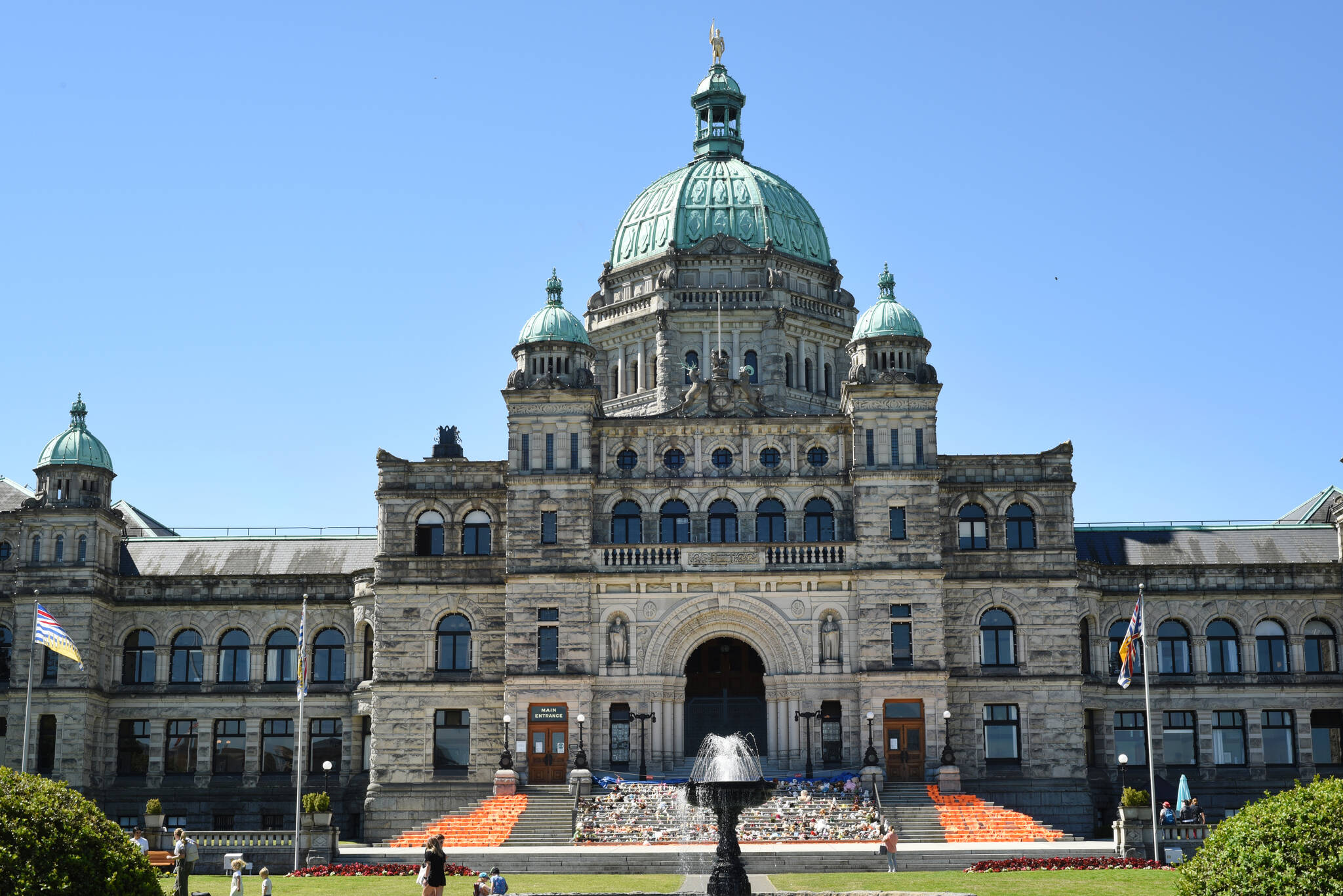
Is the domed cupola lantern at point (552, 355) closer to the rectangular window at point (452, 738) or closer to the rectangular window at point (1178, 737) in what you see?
the rectangular window at point (452, 738)

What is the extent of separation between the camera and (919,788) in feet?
212

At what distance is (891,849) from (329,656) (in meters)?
31.4

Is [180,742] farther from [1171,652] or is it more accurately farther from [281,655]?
[1171,652]

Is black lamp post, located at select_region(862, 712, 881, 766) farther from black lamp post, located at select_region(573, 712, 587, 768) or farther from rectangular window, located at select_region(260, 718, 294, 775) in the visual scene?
rectangular window, located at select_region(260, 718, 294, 775)

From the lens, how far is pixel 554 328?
69812 mm

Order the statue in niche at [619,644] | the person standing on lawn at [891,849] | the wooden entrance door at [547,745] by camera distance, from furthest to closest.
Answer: the statue in niche at [619,644] → the wooden entrance door at [547,745] → the person standing on lawn at [891,849]

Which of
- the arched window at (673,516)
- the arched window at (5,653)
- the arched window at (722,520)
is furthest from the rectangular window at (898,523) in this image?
the arched window at (5,653)

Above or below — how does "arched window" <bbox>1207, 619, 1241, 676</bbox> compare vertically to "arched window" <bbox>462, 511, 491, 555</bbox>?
below

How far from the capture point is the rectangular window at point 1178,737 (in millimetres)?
73438

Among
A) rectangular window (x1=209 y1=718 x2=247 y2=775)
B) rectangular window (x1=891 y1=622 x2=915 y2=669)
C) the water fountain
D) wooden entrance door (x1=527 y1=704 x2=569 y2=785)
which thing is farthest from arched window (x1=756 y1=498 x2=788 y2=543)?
the water fountain

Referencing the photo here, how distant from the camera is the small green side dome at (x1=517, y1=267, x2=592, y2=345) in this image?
69.7 meters

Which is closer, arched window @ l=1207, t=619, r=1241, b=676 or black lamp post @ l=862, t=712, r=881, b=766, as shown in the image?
black lamp post @ l=862, t=712, r=881, b=766

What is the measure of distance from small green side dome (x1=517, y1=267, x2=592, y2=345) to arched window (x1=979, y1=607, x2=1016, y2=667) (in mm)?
19953

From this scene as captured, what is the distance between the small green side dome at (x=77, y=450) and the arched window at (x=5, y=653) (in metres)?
7.65
